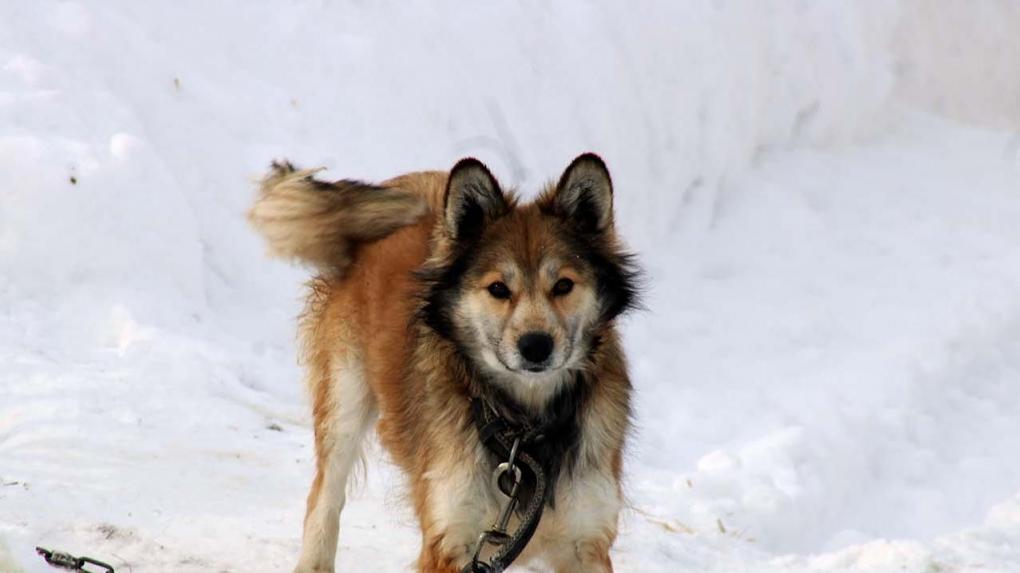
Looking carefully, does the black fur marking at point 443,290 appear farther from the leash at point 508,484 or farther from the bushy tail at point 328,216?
the bushy tail at point 328,216

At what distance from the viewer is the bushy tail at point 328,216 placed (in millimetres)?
5648

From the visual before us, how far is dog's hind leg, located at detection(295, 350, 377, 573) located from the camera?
5.56 m

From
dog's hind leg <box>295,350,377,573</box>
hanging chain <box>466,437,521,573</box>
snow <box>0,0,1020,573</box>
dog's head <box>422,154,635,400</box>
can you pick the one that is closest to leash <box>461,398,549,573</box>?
hanging chain <box>466,437,521,573</box>

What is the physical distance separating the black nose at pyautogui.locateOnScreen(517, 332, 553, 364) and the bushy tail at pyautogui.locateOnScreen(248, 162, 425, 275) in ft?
4.79

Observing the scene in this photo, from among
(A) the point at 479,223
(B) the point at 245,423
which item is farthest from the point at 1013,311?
(A) the point at 479,223

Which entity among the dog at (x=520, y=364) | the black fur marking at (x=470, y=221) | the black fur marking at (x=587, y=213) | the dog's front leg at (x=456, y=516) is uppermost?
the black fur marking at (x=587, y=213)

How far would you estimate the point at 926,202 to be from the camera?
1176 cm

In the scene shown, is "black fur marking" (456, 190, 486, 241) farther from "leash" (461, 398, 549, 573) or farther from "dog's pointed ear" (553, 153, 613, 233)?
"leash" (461, 398, 549, 573)

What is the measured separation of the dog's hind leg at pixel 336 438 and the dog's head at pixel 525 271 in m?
1.10

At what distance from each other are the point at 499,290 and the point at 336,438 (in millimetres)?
1535

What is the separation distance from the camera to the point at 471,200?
4590mm

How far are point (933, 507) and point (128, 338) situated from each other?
4.59 metres

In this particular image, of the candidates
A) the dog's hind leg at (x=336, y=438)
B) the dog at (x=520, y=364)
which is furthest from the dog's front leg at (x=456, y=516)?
the dog's hind leg at (x=336, y=438)

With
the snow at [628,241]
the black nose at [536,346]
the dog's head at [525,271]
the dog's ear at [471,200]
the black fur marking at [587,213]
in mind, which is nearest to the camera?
the black nose at [536,346]
